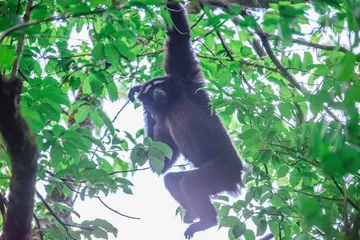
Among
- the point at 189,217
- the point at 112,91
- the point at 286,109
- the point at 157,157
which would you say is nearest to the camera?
the point at 286,109

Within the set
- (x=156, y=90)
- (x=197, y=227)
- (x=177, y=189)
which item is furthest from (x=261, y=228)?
(x=156, y=90)

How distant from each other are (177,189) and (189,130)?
89 cm

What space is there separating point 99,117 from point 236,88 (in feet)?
4.76

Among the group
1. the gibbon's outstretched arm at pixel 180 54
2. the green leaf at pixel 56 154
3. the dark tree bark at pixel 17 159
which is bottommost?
the dark tree bark at pixel 17 159

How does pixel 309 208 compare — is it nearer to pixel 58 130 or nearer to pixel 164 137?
pixel 58 130

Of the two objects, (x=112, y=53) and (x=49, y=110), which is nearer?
(x=49, y=110)

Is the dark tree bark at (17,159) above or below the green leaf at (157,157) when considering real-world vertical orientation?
below

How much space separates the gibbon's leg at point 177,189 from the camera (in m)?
7.16

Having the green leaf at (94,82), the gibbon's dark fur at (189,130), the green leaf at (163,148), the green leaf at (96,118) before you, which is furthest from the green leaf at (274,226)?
the green leaf at (94,82)

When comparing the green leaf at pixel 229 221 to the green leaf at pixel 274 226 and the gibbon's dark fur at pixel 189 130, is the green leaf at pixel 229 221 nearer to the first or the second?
the green leaf at pixel 274 226

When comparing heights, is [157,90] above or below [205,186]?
above

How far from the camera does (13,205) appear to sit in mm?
3016

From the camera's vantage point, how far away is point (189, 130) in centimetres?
729

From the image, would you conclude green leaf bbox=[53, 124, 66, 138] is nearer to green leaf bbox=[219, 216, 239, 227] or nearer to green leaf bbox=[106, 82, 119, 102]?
green leaf bbox=[106, 82, 119, 102]
